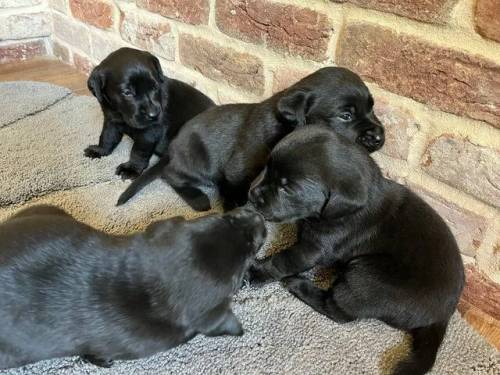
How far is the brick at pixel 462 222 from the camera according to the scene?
1481 millimetres

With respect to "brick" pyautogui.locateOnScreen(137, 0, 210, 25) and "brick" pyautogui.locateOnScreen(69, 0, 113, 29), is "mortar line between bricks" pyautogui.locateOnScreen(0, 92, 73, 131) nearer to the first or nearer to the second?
"brick" pyautogui.locateOnScreen(69, 0, 113, 29)

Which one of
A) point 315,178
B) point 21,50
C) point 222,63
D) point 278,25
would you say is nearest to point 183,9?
point 222,63

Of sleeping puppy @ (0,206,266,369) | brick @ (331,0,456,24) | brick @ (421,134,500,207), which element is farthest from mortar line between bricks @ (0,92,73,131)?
brick @ (421,134,500,207)

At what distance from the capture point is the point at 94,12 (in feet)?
9.12

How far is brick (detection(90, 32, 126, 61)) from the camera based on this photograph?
275 cm

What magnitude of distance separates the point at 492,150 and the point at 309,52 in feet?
2.37

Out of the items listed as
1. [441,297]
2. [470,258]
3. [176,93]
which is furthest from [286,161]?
[176,93]

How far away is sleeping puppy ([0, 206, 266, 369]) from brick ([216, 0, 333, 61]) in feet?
2.84

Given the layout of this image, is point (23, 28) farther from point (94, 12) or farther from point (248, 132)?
point (248, 132)

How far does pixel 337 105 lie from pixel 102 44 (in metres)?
1.80

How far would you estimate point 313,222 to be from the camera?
1.51 meters

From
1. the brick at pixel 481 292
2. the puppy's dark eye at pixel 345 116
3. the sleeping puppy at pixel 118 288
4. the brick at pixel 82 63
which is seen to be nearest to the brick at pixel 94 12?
the brick at pixel 82 63

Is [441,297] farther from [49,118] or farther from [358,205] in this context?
[49,118]

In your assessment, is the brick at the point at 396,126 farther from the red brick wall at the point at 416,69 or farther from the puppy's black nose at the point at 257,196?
the puppy's black nose at the point at 257,196
